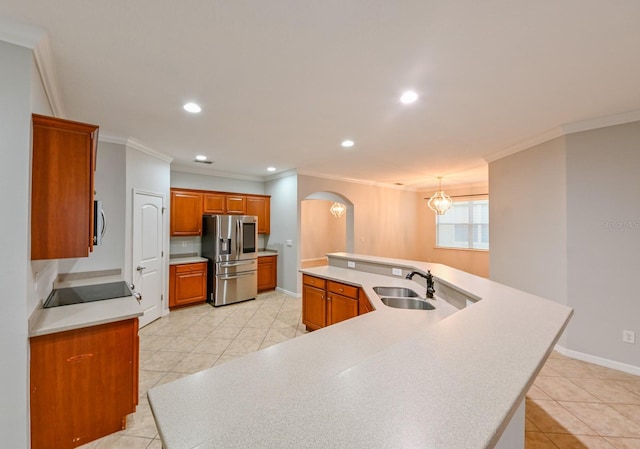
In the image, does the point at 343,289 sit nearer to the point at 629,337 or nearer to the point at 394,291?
the point at 394,291

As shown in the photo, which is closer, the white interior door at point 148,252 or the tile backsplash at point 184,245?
the white interior door at point 148,252

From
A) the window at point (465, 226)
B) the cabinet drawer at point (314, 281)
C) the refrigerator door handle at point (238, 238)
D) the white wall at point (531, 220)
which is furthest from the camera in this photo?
the window at point (465, 226)

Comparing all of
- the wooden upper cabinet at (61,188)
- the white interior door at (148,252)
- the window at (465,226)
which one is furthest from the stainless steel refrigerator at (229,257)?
the window at (465,226)

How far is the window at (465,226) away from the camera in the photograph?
7.15 metres

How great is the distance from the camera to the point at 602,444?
1.83 metres

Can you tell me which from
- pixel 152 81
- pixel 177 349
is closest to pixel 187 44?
pixel 152 81

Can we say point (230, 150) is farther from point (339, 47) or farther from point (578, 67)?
point (578, 67)

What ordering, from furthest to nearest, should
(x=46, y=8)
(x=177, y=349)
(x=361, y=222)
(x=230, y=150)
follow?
(x=361, y=222) → (x=230, y=150) → (x=177, y=349) → (x=46, y=8)

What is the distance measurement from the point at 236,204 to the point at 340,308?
3464mm

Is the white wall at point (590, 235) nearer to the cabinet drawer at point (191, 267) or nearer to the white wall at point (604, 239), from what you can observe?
the white wall at point (604, 239)

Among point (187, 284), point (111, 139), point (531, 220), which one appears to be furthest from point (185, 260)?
point (531, 220)

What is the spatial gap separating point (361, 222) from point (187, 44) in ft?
17.5

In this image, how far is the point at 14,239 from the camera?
1.50 metres

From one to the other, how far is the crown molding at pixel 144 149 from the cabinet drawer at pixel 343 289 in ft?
10.4
